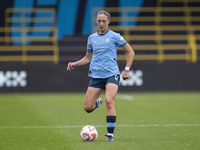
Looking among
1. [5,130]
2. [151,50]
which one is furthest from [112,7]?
[5,130]

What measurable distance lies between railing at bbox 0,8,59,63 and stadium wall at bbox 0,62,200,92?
224 cm

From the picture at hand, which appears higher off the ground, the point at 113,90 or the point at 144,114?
the point at 113,90

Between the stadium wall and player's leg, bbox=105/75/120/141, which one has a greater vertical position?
player's leg, bbox=105/75/120/141

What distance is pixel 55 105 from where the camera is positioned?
1525 cm

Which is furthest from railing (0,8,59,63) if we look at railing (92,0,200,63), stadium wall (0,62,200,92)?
railing (92,0,200,63)

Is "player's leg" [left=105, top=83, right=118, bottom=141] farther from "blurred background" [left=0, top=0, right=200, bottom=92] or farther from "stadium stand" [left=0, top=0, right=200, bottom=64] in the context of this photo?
"stadium stand" [left=0, top=0, right=200, bottom=64]

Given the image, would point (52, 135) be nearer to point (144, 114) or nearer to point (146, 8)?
point (144, 114)

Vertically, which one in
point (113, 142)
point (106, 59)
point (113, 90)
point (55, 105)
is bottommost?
point (55, 105)

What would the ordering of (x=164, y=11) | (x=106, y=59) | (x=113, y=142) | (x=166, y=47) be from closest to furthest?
(x=113, y=142)
(x=106, y=59)
(x=166, y=47)
(x=164, y=11)

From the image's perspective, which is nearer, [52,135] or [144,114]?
[52,135]

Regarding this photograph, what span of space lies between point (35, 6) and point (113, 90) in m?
17.6

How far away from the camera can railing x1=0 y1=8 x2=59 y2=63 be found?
23453 millimetres

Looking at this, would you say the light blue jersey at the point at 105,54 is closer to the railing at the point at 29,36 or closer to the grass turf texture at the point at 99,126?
the grass turf texture at the point at 99,126

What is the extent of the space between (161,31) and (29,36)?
6.78 m
